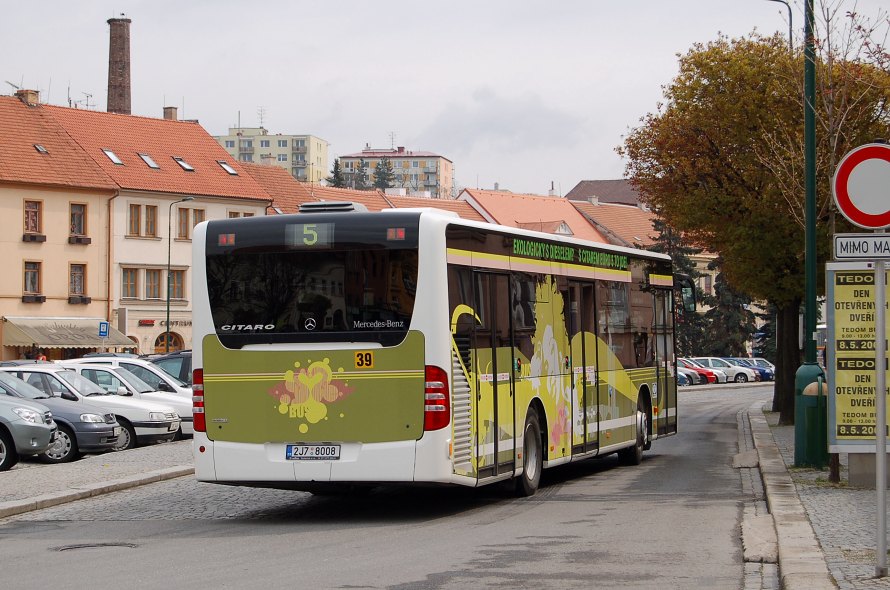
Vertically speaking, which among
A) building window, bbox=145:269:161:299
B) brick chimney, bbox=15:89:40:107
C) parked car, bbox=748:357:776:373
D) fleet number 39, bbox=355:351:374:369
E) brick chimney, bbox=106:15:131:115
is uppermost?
brick chimney, bbox=106:15:131:115

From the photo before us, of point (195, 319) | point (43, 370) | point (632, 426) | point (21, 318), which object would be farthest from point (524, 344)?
point (21, 318)

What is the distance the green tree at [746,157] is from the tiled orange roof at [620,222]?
82383mm

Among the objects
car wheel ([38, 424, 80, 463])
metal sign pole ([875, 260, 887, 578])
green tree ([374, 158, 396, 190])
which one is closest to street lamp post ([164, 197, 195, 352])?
car wheel ([38, 424, 80, 463])

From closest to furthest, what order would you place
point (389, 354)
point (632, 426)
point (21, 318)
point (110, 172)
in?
point (389, 354), point (632, 426), point (21, 318), point (110, 172)

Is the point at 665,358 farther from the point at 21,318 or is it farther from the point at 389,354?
the point at 21,318

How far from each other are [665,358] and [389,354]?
10167mm

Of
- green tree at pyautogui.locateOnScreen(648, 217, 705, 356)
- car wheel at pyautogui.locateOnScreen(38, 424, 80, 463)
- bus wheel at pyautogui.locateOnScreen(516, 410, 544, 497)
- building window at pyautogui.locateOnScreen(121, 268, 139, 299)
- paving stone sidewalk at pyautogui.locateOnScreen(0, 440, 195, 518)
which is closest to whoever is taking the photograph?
bus wheel at pyautogui.locateOnScreen(516, 410, 544, 497)

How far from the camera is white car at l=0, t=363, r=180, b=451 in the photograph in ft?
82.5

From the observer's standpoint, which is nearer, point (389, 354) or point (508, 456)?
point (389, 354)

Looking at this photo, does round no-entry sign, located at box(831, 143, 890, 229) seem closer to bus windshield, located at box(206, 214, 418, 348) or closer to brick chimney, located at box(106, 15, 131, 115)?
bus windshield, located at box(206, 214, 418, 348)

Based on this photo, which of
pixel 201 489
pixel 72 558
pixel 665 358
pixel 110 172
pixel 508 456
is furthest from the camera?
pixel 110 172

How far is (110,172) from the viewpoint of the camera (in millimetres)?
72875

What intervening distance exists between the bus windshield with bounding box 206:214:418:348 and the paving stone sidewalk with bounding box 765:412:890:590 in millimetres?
4413

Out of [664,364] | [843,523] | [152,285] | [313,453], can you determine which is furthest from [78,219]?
[843,523]
